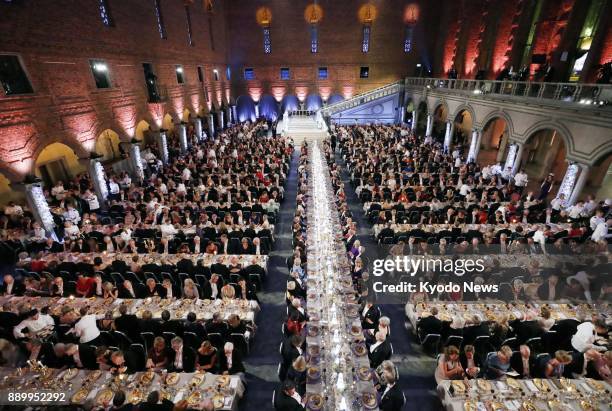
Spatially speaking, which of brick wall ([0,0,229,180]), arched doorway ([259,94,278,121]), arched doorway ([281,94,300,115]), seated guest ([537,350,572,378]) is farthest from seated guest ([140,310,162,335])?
arched doorway ([281,94,300,115])

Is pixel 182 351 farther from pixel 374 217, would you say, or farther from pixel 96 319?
pixel 374 217

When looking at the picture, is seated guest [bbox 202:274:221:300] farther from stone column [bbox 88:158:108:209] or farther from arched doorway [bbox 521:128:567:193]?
arched doorway [bbox 521:128:567:193]

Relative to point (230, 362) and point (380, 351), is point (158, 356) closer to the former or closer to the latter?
point (230, 362)

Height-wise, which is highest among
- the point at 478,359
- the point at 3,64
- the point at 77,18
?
the point at 77,18

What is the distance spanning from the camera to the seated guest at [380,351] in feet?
19.6

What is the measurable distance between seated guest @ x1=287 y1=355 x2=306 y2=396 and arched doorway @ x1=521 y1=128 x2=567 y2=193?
58.3 feet

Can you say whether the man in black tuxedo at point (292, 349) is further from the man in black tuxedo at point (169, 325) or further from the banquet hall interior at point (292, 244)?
the man in black tuxedo at point (169, 325)

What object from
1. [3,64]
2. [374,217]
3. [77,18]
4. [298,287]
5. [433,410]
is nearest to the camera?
[433,410]

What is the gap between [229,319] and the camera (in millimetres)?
6254

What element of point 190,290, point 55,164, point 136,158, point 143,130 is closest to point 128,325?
point 190,290

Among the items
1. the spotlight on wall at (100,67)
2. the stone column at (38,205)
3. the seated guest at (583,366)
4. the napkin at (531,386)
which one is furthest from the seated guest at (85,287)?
the spotlight on wall at (100,67)

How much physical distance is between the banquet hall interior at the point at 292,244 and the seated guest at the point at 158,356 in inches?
1.7

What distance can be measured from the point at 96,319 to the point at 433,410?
704 centimetres

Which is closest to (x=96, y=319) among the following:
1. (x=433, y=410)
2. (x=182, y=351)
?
(x=182, y=351)
